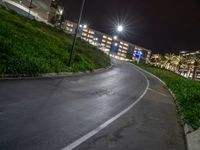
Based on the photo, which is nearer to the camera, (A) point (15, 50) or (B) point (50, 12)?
(A) point (15, 50)

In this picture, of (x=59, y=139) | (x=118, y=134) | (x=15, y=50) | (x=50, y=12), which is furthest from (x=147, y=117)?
(x=50, y=12)

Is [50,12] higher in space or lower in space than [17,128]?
higher

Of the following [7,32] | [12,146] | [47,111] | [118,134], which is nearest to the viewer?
[12,146]

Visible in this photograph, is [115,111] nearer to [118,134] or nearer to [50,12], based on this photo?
[118,134]

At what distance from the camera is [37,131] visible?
7.17 metres

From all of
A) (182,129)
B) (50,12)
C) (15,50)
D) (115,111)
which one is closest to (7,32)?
(15,50)

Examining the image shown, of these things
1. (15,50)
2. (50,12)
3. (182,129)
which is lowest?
(182,129)

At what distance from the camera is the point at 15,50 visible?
19.2m

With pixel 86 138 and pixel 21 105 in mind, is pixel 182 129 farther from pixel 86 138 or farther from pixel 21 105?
pixel 21 105

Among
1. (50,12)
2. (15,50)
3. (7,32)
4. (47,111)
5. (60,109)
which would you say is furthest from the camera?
(50,12)

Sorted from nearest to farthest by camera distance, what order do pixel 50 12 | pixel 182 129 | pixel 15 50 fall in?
pixel 182 129
pixel 15 50
pixel 50 12

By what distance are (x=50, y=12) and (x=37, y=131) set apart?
378 feet

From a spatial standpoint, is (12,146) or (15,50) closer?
(12,146)

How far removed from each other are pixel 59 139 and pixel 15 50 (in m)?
13.5
